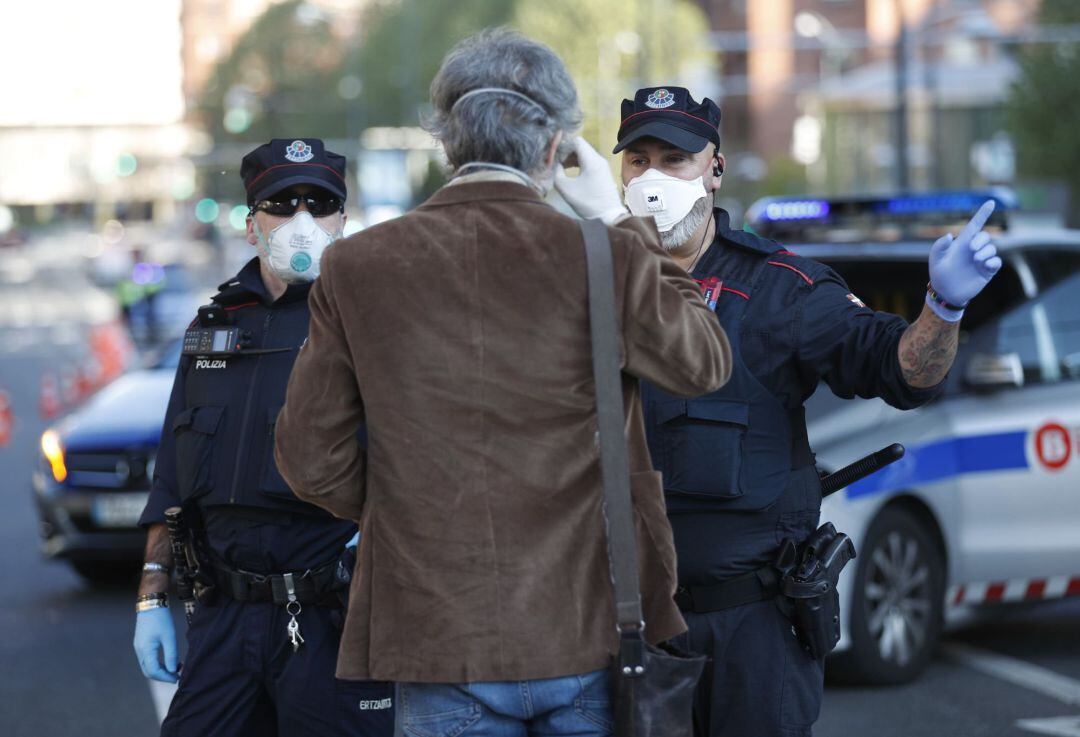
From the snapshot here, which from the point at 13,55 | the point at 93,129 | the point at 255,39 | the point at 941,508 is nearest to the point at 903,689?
the point at 941,508

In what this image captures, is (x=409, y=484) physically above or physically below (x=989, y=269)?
below

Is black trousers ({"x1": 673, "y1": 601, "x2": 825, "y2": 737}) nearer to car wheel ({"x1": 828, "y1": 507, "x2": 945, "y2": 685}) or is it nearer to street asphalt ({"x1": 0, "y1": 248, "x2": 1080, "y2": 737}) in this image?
street asphalt ({"x1": 0, "y1": 248, "x2": 1080, "y2": 737})

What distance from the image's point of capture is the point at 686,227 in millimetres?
3672

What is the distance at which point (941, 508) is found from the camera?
268 inches

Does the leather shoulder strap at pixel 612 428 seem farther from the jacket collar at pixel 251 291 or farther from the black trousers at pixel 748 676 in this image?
the jacket collar at pixel 251 291

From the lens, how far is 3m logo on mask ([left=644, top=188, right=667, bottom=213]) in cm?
365

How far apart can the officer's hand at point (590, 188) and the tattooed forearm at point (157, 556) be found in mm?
1487

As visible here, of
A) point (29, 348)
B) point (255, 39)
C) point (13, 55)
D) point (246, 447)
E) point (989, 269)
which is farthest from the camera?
point (255, 39)

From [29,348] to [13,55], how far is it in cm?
4703

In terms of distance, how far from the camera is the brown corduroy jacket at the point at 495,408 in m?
Result: 2.62

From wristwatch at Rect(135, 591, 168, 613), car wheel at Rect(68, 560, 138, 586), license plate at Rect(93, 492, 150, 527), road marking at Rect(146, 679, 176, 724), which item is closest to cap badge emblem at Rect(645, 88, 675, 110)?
wristwatch at Rect(135, 591, 168, 613)

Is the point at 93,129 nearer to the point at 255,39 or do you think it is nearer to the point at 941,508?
the point at 255,39

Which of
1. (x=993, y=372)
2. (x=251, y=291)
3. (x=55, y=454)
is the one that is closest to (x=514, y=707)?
(x=251, y=291)

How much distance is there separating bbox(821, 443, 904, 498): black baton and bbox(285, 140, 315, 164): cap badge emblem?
1405 mm
